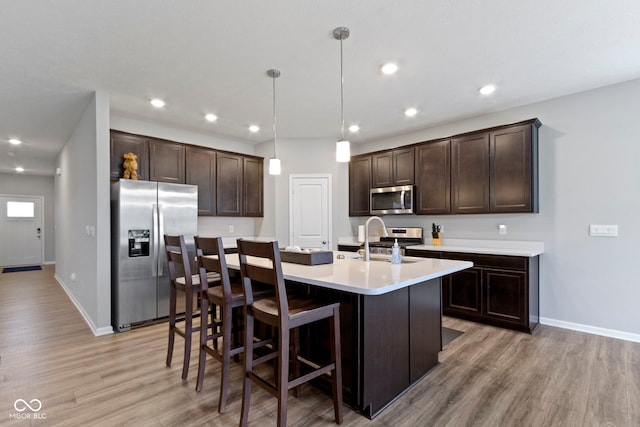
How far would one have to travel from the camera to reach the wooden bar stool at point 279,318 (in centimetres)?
166

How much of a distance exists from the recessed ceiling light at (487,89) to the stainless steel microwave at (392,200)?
1.59 metres

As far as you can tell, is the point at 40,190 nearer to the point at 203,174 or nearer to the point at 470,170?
the point at 203,174

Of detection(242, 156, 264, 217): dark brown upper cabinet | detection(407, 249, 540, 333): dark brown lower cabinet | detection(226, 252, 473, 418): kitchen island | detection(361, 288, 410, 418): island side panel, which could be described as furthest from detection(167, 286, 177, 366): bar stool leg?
detection(407, 249, 540, 333): dark brown lower cabinet

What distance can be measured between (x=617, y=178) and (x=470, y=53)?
86.0 inches

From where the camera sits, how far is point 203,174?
15.9 ft

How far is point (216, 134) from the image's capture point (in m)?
5.23

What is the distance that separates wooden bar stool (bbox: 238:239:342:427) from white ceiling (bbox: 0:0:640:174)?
5.51 feet

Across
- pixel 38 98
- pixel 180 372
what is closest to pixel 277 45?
pixel 180 372

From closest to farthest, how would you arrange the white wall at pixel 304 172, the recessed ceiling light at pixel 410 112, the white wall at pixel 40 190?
the recessed ceiling light at pixel 410 112 < the white wall at pixel 304 172 < the white wall at pixel 40 190

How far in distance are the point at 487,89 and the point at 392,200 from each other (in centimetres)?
200

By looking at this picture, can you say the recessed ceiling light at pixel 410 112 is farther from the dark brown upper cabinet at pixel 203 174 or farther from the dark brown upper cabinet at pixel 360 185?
the dark brown upper cabinet at pixel 203 174

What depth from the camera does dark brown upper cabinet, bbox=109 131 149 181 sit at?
392 cm

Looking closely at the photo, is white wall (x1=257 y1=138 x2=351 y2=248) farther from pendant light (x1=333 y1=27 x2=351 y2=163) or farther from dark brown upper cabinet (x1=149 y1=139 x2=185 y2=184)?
pendant light (x1=333 y1=27 x2=351 y2=163)

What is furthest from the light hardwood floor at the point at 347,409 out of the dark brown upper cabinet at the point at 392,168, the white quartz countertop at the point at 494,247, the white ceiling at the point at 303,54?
the white ceiling at the point at 303,54
